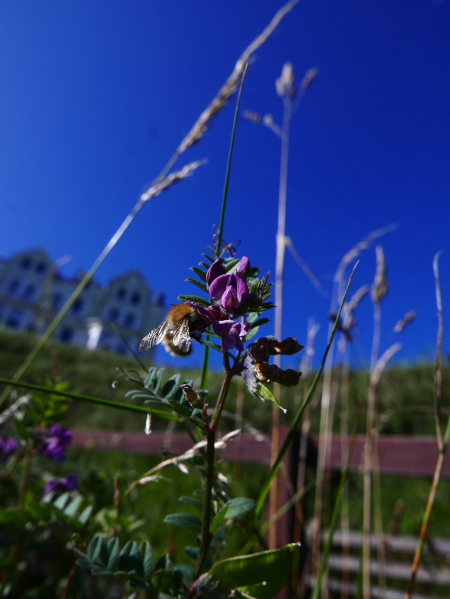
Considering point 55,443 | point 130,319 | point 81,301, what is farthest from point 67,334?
point 55,443

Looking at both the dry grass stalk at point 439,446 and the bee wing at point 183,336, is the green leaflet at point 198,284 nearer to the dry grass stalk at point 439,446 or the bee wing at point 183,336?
the bee wing at point 183,336

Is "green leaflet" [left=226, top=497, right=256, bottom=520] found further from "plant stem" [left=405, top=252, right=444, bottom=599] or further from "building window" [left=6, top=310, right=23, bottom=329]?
"building window" [left=6, top=310, right=23, bottom=329]

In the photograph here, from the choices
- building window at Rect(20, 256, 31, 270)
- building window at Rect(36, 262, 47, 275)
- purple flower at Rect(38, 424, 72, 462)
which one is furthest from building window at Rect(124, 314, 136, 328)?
purple flower at Rect(38, 424, 72, 462)

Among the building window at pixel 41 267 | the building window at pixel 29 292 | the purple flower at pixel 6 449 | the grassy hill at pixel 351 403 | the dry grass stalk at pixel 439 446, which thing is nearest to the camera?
the dry grass stalk at pixel 439 446

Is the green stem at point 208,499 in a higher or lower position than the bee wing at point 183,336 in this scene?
lower

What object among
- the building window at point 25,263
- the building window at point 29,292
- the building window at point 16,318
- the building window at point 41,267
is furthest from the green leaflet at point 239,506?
the building window at point 41,267

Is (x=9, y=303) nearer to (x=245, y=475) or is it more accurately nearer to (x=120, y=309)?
(x=120, y=309)
